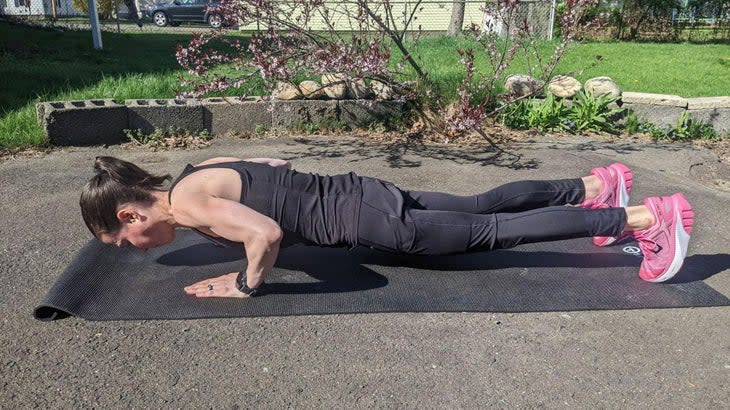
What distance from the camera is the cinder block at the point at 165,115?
6.49 meters

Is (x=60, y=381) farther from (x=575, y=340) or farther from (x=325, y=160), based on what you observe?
(x=325, y=160)

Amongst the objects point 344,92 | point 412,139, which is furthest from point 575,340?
point 344,92

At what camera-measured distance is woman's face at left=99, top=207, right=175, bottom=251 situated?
9.54 feet

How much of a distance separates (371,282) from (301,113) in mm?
3833

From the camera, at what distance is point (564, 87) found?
7422mm

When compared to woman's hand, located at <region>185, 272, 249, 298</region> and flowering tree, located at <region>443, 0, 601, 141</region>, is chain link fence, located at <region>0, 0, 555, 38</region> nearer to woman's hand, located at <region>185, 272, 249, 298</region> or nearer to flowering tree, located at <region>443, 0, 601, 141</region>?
flowering tree, located at <region>443, 0, 601, 141</region>

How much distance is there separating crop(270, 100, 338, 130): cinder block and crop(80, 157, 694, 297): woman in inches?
139

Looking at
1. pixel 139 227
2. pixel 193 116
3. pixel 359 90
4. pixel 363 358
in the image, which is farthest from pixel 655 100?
pixel 139 227

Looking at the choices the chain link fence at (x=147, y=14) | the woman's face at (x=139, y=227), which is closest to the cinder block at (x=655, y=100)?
the woman's face at (x=139, y=227)

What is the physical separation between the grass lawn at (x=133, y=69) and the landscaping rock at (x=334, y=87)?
1140 millimetres

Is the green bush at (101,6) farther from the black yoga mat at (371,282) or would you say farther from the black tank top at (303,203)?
the black tank top at (303,203)

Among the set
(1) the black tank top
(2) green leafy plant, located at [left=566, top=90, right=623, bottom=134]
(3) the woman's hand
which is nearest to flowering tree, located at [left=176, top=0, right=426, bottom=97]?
(2) green leafy plant, located at [left=566, top=90, right=623, bottom=134]

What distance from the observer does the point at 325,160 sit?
608cm

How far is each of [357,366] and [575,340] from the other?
1.08 metres
